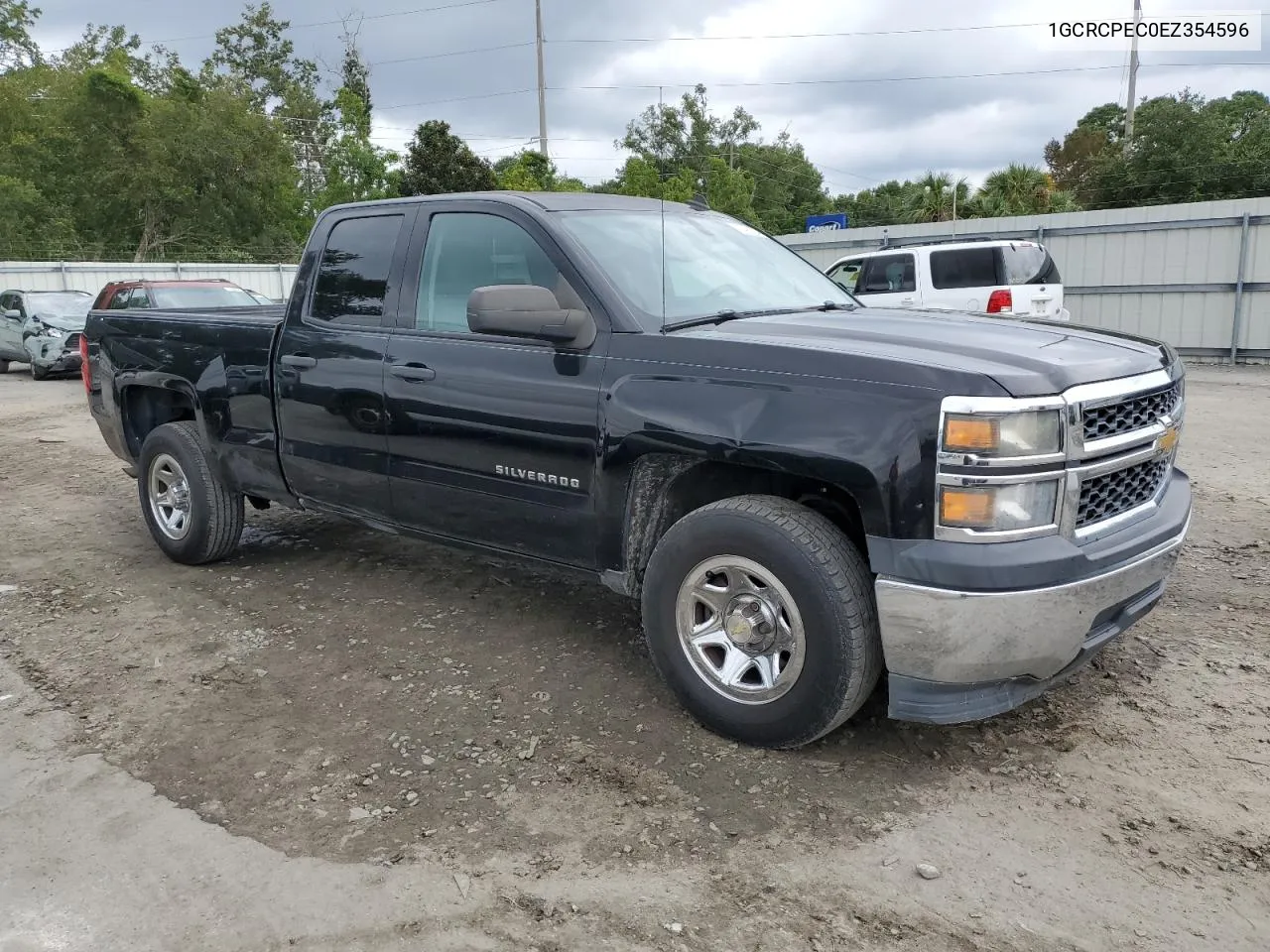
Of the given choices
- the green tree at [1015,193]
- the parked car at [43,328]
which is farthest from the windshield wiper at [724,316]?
the green tree at [1015,193]

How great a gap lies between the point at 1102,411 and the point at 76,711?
3.87 m

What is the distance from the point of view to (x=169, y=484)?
18.6ft

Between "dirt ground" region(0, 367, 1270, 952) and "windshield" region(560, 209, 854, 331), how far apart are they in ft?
5.03

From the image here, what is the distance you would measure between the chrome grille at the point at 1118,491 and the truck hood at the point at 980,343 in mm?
321

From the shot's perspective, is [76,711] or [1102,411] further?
[76,711]

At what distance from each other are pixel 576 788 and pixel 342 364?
2.30 m

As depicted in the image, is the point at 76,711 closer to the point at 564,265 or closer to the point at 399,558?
the point at 399,558

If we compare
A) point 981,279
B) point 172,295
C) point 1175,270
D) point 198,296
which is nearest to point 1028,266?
point 981,279

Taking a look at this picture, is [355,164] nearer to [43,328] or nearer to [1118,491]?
[43,328]

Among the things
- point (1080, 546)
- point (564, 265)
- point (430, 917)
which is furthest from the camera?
point (564, 265)

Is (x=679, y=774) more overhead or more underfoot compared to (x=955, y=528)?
Answer: more underfoot

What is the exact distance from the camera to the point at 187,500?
558 cm

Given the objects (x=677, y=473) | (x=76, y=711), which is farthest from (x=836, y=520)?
(x=76, y=711)

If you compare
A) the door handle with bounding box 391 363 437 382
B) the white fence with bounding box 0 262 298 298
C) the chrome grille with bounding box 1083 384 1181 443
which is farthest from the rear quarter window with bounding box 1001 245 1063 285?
the white fence with bounding box 0 262 298 298
